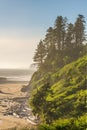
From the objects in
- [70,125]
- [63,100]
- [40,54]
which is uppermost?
[40,54]

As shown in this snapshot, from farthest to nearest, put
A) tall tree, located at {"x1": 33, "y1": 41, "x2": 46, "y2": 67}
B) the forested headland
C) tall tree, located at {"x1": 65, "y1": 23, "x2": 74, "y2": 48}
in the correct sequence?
tall tree, located at {"x1": 33, "y1": 41, "x2": 46, "y2": 67}
tall tree, located at {"x1": 65, "y1": 23, "x2": 74, "y2": 48}
the forested headland

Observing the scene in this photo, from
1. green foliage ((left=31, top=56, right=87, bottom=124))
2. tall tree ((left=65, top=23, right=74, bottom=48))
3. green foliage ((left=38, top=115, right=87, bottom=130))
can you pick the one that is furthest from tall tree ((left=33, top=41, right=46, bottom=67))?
green foliage ((left=38, top=115, right=87, bottom=130))

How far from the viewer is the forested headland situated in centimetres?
4203

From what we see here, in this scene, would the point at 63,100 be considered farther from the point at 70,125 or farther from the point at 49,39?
the point at 49,39

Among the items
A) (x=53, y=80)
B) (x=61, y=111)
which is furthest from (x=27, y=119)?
(x=53, y=80)

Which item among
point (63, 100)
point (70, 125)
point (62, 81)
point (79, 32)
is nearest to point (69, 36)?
point (79, 32)

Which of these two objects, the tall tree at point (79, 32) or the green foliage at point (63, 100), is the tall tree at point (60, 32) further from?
the green foliage at point (63, 100)

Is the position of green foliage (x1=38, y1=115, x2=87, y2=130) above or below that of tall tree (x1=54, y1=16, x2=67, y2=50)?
below

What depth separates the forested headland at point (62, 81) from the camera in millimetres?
42025

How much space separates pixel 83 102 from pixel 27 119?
13094mm

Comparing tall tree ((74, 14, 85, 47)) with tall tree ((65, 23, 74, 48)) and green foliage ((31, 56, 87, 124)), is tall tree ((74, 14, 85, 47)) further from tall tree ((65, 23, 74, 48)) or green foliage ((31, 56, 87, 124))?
green foliage ((31, 56, 87, 124))

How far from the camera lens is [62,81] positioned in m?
61.3

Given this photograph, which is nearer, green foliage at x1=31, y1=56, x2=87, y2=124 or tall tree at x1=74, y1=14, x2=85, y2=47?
green foliage at x1=31, y1=56, x2=87, y2=124

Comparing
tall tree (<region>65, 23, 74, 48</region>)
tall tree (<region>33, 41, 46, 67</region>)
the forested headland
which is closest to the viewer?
the forested headland
